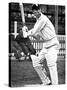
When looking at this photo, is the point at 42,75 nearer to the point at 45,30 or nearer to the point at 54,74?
the point at 54,74

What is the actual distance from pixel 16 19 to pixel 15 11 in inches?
6.0

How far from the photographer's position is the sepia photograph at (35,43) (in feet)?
22.3

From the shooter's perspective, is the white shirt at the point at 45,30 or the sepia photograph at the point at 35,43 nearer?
the sepia photograph at the point at 35,43

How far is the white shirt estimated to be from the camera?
6.91m

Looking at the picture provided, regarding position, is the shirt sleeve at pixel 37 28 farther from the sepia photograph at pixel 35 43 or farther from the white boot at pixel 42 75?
the white boot at pixel 42 75

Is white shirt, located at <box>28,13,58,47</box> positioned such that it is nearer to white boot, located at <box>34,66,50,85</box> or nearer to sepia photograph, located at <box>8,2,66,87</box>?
sepia photograph, located at <box>8,2,66,87</box>

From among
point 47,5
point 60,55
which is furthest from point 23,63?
point 47,5

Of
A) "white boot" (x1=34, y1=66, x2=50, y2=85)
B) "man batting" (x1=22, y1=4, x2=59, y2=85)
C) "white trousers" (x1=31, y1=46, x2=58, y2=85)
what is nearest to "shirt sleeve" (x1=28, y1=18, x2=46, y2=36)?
"man batting" (x1=22, y1=4, x2=59, y2=85)

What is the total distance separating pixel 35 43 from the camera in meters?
6.94

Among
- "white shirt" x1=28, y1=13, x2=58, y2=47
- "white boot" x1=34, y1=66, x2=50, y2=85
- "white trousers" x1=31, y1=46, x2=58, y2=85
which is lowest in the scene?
"white boot" x1=34, y1=66, x2=50, y2=85

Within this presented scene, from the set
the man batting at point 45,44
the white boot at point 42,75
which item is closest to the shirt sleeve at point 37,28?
the man batting at point 45,44

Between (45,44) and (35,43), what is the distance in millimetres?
199

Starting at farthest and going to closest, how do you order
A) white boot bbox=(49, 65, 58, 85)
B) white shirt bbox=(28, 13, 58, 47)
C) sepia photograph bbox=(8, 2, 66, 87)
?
white boot bbox=(49, 65, 58, 85) < white shirt bbox=(28, 13, 58, 47) < sepia photograph bbox=(8, 2, 66, 87)

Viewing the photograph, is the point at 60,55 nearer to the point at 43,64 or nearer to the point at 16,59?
the point at 43,64
